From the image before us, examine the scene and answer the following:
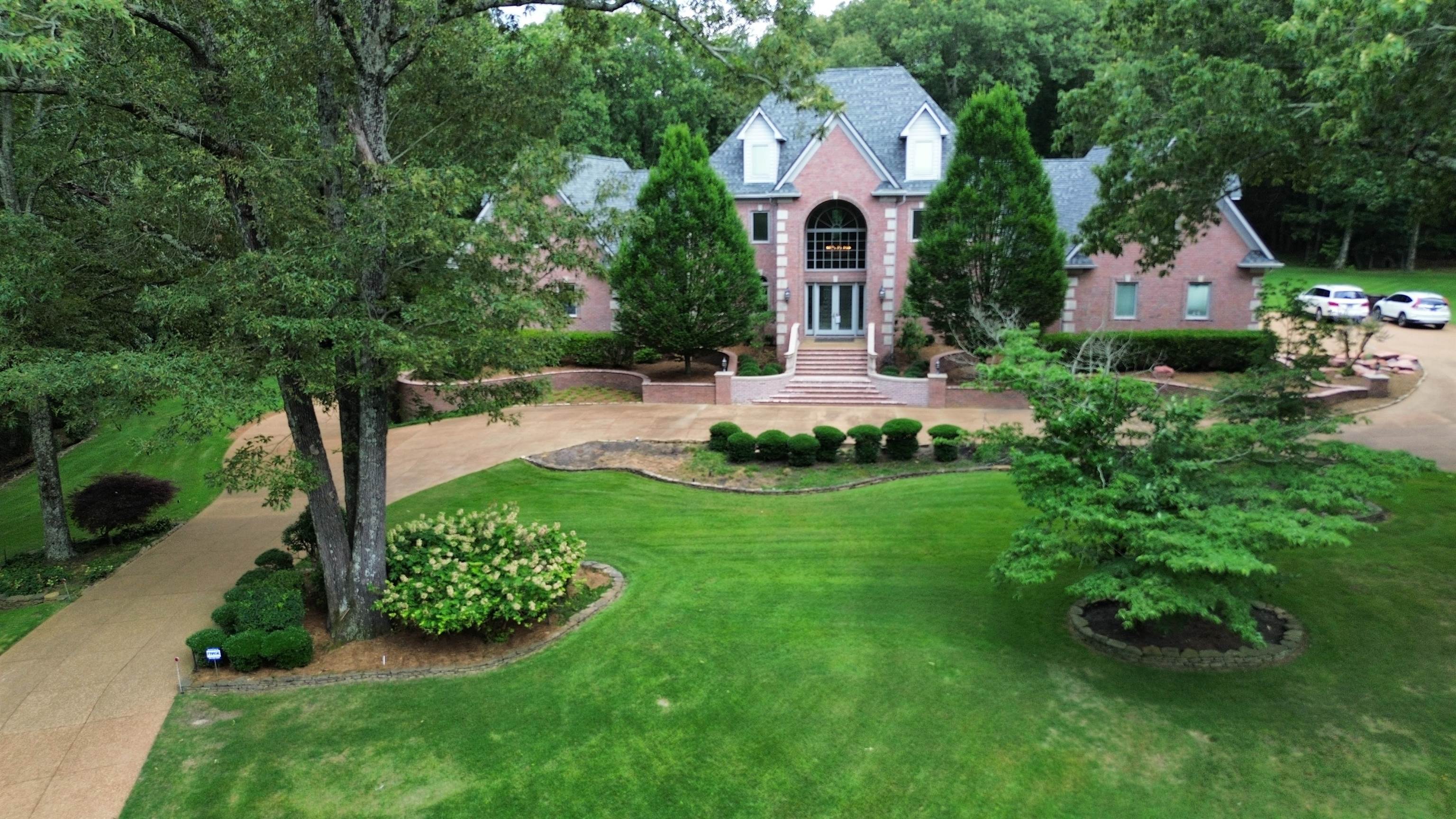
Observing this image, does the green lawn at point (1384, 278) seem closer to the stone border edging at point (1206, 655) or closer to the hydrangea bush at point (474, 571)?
the stone border edging at point (1206, 655)

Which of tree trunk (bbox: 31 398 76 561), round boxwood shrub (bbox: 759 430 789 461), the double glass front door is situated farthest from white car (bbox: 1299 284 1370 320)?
tree trunk (bbox: 31 398 76 561)

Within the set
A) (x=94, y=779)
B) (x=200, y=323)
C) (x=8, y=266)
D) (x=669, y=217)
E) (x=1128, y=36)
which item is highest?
(x=1128, y=36)

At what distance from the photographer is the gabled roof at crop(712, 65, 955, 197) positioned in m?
31.6

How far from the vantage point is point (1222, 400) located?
486 inches

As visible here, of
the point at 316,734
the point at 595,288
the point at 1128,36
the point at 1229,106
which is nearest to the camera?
the point at 316,734

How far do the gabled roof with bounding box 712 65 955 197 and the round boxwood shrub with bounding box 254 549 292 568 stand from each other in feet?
71.3

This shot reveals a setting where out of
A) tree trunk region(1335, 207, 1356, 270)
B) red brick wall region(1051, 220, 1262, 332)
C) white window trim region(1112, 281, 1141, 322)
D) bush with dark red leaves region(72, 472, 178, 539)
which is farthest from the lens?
tree trunk region(1335, 207, 1356, 270)

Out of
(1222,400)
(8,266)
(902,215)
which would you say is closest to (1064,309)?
(902,215)

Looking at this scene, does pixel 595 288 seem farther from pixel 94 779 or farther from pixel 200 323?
pixel 94 779

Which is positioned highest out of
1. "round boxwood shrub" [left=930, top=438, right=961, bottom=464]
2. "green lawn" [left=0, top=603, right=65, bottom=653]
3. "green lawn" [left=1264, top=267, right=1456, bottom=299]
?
"green lawn" [left=1264, top=267, right=1456, bottom=299]

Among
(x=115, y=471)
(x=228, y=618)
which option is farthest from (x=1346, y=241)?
(x=115, y=471)

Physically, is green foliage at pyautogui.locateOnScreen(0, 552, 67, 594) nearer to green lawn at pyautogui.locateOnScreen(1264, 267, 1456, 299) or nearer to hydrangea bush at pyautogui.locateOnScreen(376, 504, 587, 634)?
hydrangea bush at pyautogui.locateOnScreen(376, 504, 587, 634)

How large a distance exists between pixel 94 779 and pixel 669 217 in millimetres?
21441

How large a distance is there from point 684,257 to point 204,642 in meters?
18.9
